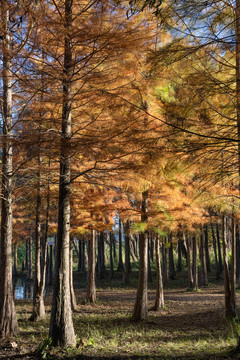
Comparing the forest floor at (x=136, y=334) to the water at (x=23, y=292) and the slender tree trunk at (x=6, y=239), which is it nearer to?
the slender tree trunk at (x=6, y=239)

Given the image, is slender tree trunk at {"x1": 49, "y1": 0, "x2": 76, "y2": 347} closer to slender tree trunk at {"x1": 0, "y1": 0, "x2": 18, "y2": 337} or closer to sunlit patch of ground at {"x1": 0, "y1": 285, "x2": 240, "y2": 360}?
sunlit patch of ground at {"x1": 0, "y1": 285, "x2": 240, "y2": 360}

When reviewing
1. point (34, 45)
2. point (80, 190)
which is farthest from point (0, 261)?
point (34, 45)

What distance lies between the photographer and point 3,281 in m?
9.23

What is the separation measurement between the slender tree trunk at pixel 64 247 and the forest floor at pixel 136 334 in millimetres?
330

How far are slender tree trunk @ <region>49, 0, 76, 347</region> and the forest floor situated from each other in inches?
13.0

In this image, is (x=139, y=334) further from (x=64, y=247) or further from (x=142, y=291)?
(x=64, y=247)

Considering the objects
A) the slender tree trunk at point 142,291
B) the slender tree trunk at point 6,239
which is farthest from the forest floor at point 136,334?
the slender tree trunk at point 6,239

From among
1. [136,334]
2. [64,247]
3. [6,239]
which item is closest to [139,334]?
[136,334]

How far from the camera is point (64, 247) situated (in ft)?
25.9

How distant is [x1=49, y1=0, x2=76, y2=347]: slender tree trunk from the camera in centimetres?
748

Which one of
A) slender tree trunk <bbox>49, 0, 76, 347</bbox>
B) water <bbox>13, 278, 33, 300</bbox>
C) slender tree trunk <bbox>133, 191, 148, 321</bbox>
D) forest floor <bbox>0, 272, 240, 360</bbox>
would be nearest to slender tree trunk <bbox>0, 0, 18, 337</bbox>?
forest floor <bbox>0, 272, 240, 360</bbox>

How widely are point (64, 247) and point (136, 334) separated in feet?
12.1

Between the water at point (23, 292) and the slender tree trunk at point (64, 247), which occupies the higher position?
the slender tree trunk at point (64, 247)

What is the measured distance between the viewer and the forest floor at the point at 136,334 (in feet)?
22.4
